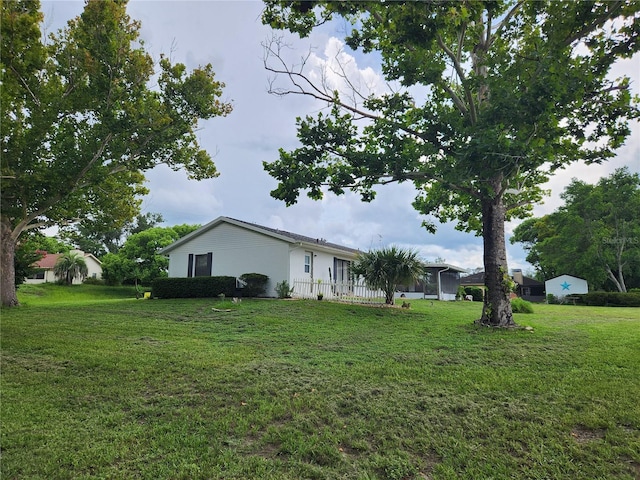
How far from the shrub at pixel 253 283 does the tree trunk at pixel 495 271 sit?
31.6 feet

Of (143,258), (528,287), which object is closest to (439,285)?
(528,287)

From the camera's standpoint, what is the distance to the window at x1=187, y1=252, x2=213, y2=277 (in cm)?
1881

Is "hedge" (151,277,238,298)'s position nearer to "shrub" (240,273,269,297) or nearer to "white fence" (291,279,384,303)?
"shrub" (240,273,269,297)

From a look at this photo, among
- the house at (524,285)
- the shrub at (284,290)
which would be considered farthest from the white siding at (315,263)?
the house at (524,285)

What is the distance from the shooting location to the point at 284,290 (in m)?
16.0

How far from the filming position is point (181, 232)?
113ft

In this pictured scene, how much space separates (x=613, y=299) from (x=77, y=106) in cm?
3135

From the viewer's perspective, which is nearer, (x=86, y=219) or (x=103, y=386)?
(x=103, y=386)

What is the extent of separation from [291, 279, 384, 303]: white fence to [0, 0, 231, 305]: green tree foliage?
825 centimetres

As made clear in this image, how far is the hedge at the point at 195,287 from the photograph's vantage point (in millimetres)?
16469

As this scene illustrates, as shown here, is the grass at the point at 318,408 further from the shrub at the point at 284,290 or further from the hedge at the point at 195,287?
the hedge at the point at 195,287

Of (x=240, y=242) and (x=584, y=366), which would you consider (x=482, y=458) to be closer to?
(x=584, y=366)

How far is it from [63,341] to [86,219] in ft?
40.2

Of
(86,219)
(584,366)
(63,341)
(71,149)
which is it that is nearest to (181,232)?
(86,219)
